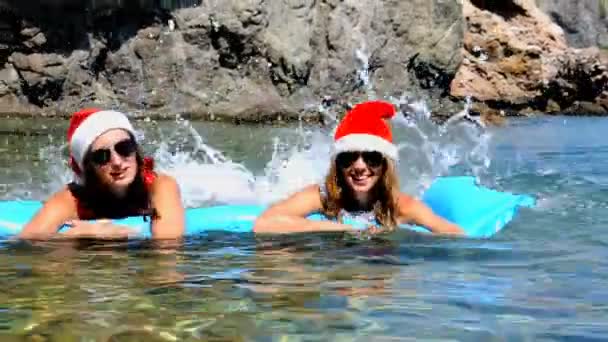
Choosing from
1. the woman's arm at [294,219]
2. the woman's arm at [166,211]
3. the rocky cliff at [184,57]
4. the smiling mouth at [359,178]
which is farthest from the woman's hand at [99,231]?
the rocky cliff at [184,57]

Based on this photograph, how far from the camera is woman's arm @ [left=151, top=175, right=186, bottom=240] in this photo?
5297 millimetres

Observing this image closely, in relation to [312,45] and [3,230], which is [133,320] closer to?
[3,230]

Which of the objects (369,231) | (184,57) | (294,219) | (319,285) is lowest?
(319,285)

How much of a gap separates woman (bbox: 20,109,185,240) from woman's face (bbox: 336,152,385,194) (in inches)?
37.6

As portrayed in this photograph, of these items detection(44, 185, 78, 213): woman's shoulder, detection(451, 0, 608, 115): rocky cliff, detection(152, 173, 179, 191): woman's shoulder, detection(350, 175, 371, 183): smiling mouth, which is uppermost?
detection(451, 0, 608, 115): rocky cliff

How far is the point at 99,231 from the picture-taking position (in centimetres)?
524

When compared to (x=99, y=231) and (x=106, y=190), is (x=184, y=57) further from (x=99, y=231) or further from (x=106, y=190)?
(x=99, y=231)

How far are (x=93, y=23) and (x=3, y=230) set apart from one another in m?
14.3

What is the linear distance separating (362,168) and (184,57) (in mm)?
14640

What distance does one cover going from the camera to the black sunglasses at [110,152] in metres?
5.06

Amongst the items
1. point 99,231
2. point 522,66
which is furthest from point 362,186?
point 522,66

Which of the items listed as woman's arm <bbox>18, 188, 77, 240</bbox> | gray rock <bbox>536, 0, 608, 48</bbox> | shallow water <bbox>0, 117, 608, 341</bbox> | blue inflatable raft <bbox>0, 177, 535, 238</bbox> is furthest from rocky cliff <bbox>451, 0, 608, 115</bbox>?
woman's arm <bbox>18, 188, 77, 240</bbox>

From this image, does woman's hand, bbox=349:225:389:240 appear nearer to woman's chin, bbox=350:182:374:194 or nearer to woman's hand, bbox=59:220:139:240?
woman's chin, bbox=350:182:374:194

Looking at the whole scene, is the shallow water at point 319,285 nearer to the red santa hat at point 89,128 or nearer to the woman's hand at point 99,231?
the woman's hand at point 99,231
